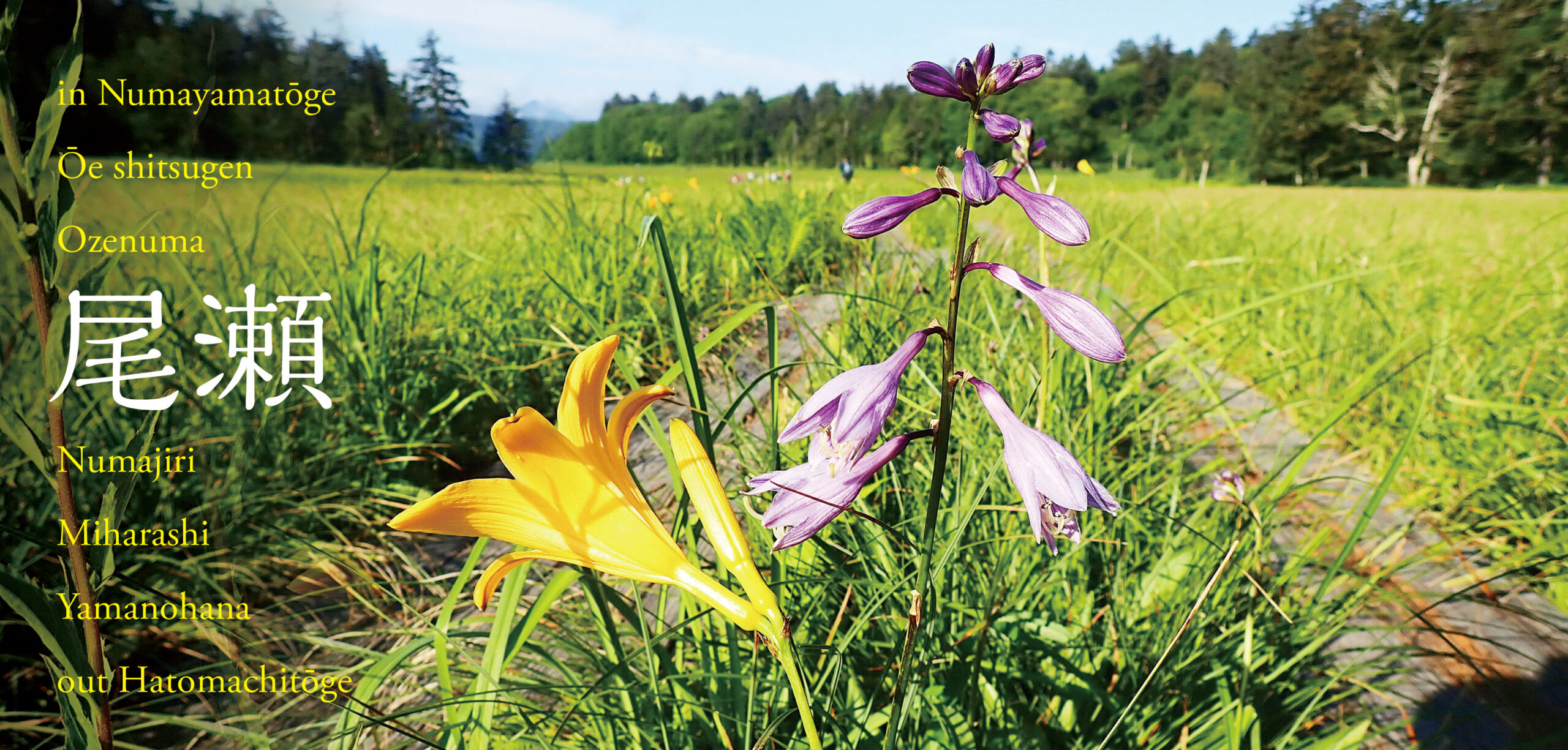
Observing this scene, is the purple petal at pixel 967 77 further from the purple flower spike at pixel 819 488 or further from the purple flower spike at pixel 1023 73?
the purple flower spike at pixel 819 488

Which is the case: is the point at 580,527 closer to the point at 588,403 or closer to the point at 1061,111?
the point at 588,403

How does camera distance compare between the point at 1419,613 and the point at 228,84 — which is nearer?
the point at 1419,613

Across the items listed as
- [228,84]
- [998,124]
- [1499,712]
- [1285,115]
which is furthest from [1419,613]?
[1285,115]

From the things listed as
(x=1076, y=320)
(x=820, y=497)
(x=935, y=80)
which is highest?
(x=935, y=80)

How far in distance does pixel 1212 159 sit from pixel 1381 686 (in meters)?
50.9

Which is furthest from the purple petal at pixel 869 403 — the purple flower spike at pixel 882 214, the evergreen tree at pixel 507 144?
the evergreen tree at pixel 507 144

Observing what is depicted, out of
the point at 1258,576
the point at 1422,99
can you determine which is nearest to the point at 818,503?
Result: the point at 1258,576

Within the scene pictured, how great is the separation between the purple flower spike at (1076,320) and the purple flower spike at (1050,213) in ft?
0.15

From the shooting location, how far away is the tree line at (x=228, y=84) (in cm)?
230

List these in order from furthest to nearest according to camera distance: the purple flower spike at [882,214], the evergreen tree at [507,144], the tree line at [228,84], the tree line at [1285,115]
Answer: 1. the tree line at [1285,115]
2. the evergreen tree at [507,144]
3. the tree line at [228,84]
4. the purple flower spike at [882,214]

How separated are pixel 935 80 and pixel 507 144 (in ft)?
20.3

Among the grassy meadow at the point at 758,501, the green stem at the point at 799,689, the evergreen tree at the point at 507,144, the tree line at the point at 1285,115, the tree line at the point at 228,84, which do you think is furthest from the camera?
the tree line at the point at 1285,115

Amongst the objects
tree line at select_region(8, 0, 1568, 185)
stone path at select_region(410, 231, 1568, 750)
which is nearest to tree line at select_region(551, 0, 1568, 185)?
tree line at select_region(8, 0, 1568, 185)

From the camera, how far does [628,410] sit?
24.9 inches
